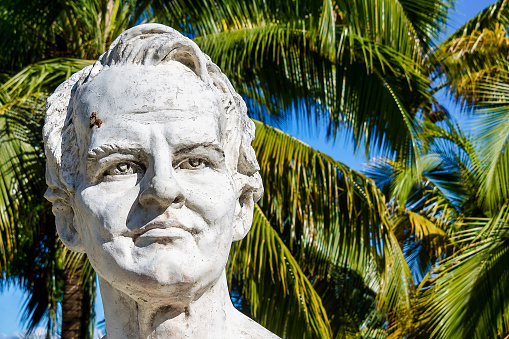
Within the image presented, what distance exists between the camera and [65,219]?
2.80 m

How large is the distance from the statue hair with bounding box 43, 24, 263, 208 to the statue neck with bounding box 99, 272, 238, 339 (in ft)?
1.33

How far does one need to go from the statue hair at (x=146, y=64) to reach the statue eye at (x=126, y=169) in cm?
23

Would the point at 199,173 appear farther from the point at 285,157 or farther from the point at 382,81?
the point at 382,81

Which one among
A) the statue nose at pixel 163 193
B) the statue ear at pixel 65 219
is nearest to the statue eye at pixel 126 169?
the statue nose at pixel 163 193

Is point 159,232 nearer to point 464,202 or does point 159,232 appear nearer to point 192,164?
point 192,164

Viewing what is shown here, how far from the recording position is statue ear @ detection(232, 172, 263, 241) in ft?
9.28

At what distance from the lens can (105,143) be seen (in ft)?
8.18

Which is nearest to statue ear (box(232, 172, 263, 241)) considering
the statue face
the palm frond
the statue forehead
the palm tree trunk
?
→ the statue face

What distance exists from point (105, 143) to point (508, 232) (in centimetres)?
673

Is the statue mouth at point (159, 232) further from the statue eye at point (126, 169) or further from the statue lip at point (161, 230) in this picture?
the statue eye at point (126, 169)

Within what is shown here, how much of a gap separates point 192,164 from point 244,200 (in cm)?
42

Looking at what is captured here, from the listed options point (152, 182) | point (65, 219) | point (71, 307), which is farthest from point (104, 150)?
point (71, 307)

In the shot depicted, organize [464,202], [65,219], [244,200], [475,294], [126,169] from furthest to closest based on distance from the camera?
[464,202]
[475,294]
[244,200]
[65,219]
[126,169]

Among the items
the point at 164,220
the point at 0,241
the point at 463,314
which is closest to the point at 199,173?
the point at 164,220
